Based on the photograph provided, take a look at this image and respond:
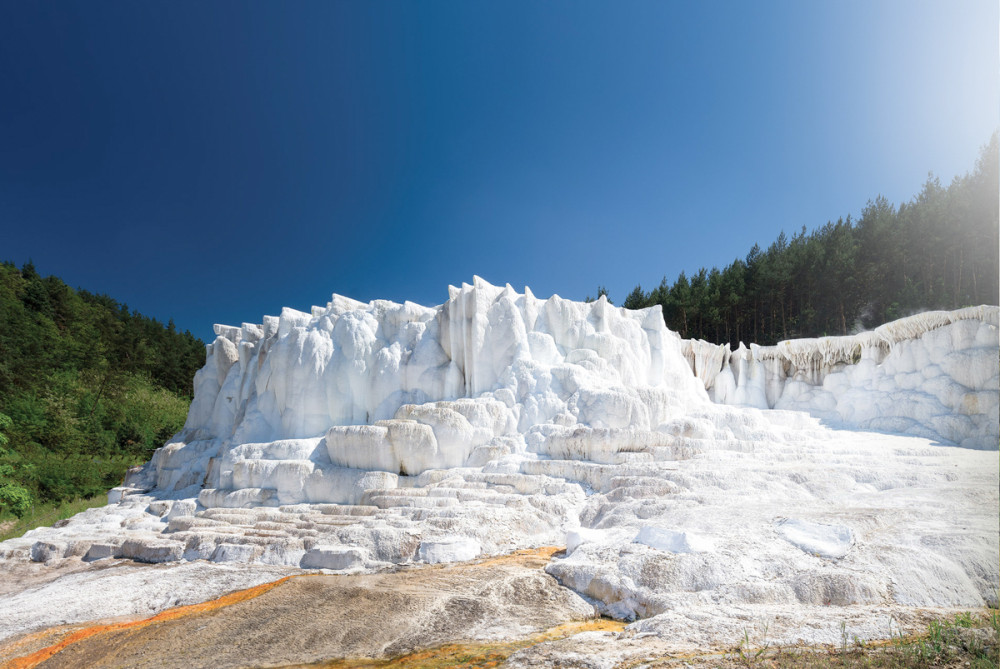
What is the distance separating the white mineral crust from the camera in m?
5.32

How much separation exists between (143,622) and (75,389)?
2633 cm

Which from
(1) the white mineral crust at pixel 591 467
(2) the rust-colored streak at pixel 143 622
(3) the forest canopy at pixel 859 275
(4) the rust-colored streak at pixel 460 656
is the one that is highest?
(3) the forest canopy at pixel 859 275

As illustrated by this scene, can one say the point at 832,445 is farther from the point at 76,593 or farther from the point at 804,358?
the point at 76,593

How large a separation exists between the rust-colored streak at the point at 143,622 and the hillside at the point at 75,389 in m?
10.2

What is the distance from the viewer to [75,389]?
24.8 metres

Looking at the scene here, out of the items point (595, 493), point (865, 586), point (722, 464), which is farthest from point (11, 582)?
point (722, 464)

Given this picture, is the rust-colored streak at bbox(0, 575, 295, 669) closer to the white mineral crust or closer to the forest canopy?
the white mineral crust

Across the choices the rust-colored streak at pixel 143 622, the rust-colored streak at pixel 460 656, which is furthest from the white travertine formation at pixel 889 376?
the rust-colored streak at pixel 143 622

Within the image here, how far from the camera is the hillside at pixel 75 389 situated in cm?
1789

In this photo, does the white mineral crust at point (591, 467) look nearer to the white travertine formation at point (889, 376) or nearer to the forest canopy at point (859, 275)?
the white travertine formation at point (889, 376)

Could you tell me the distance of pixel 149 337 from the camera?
35281mm

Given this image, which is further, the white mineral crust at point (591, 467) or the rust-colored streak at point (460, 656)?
the white mineral crust at point (591, 467)

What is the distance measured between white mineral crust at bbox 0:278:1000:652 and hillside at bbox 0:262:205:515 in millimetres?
2806

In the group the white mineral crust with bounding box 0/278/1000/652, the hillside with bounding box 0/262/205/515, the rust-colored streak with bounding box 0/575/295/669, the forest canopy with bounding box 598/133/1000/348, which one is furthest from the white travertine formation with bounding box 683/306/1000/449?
the hillside with bounding box 0/262/205/515
